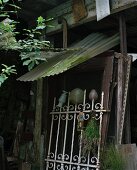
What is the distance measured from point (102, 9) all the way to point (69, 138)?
2.13 meters

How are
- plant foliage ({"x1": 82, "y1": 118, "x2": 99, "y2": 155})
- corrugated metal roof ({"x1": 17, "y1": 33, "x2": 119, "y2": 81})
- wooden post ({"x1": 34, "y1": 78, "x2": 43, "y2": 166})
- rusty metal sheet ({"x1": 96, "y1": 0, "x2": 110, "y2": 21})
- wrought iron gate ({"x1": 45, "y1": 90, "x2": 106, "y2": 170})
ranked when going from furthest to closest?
wooden post ({"x1": 34, "y1": 78, "x2": 43, "y2": 166}) < rusty metal sheet ({"x1": 96, "y1": 0, "x2": 110, "y2": 21}) < wrought iron gate ({"x1": 45, "y1": 90, "x2": 106, "y2": 170}) < plant foliage ({"x1": 82, "y1": 118, "x2": 99, "y2": 155}) < corrugated metal roof ({"x1": 17, "y1": 33, "x2": 119, "y2": 81})

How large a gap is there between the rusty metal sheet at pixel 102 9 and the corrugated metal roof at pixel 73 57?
18.9 inches

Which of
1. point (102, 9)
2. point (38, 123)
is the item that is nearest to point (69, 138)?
point (38, 123)

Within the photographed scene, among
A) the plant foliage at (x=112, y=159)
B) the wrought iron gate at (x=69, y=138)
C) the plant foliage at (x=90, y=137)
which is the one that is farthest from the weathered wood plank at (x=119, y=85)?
the plant foliage at (x=112, y=159)

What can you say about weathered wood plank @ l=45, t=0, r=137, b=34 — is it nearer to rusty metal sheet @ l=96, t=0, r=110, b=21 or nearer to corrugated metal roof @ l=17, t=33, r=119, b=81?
rusty metal sheet @ l=96, t=0, r=110, b=21

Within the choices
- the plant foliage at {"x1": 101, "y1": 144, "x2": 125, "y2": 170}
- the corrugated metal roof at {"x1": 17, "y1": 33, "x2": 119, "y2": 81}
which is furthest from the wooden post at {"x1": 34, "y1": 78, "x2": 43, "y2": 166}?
the plant foliage at {"x1": 101, "y1": 144, "x2": 125, "y2": 170}

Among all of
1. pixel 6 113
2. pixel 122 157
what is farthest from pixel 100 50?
pixel 6 113

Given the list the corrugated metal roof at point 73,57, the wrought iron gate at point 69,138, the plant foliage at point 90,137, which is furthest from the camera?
the wrought iron gate at point 69,138

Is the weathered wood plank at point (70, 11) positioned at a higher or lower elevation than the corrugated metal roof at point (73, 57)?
higher

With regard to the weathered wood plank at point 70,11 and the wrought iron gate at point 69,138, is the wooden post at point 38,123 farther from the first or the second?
the weathered wood plank at point 70,11

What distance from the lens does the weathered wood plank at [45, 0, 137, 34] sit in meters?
4.95

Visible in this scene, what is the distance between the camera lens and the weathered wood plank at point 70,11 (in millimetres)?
4945

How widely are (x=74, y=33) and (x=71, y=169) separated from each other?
2.67 m

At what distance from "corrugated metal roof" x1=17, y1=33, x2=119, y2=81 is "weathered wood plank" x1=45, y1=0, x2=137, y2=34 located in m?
0.42
